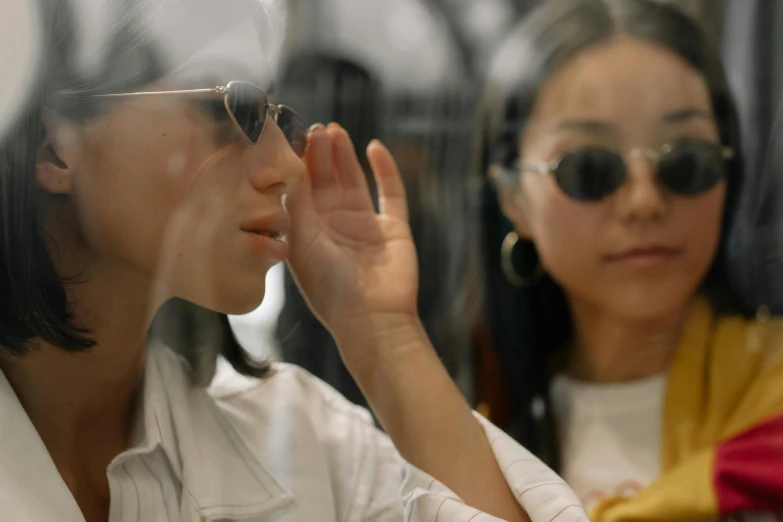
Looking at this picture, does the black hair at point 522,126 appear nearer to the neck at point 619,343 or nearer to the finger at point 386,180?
the neck at point 619,343

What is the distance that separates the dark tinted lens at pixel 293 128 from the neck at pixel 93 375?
6.9 inches

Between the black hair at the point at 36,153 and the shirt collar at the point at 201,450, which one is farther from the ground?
the black hair at the point at 36,153

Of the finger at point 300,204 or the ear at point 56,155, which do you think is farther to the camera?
the finger at point 300,204

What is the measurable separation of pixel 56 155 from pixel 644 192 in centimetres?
55

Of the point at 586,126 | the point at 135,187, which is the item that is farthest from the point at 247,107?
the point at 586,126

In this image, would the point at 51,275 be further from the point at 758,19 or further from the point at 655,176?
the point at 758,19

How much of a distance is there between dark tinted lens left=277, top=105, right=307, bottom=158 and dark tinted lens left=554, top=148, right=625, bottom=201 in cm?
29

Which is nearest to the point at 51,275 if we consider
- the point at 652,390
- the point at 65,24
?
the point at 65,24

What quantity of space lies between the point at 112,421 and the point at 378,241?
291 mm

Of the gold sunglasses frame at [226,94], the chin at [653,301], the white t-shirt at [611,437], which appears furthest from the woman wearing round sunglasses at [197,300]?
the chin at [653,301]

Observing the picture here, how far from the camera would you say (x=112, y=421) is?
26.5 inches

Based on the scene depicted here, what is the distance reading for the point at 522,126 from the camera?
895 mm

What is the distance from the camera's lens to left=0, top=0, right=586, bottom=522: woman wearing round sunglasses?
0.58 meters

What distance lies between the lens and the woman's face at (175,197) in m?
0.58
